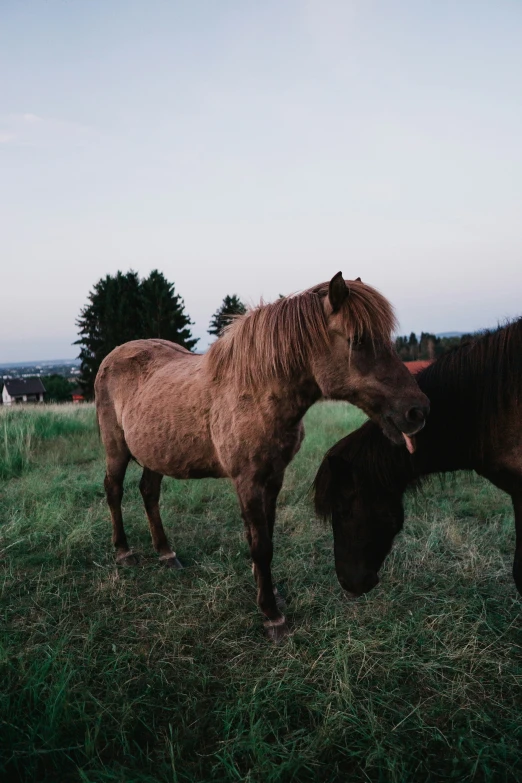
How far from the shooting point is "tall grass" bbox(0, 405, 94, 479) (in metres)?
6.11

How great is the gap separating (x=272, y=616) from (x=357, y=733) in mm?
856

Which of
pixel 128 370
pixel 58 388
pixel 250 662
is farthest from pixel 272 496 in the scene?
pixel 58 388

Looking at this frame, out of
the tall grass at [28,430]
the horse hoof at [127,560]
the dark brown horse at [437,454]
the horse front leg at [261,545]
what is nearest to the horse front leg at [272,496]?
the horse front leg at [261,545]

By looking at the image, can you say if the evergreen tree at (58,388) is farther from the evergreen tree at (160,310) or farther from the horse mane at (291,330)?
the horse mane at (291,330)

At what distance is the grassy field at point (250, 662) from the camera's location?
162 centimetres

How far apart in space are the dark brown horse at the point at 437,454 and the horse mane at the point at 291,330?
0.50 m

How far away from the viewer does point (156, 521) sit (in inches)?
140

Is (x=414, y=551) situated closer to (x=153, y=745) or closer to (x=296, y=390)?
(x=296, y=390)

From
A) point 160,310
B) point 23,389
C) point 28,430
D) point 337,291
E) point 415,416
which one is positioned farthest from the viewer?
point 23,389

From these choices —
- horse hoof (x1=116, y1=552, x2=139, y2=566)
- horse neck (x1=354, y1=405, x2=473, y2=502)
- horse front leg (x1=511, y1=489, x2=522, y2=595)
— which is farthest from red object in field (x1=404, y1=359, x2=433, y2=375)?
horse hoof (x1=116, y1=552, x2=139, y2=566)

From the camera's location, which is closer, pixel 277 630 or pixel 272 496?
pixel 277 630

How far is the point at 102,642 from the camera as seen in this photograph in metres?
2.35

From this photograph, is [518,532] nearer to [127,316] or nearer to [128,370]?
[128,370]

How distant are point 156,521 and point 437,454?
2333mm
